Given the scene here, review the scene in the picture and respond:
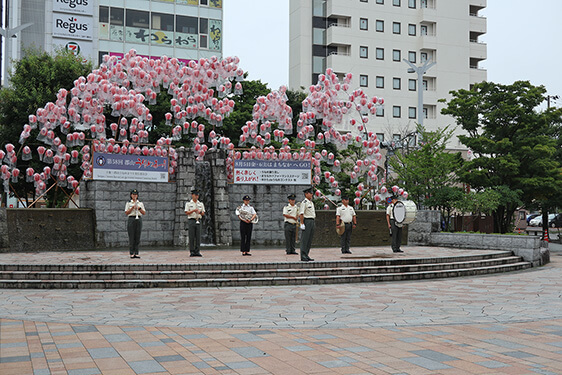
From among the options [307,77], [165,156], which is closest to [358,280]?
[165,156]

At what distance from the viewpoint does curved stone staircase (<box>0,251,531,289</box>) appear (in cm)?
1252

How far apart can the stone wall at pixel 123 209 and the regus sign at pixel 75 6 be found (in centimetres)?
2708

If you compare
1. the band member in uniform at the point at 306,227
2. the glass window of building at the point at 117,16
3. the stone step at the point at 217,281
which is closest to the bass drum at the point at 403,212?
the stone step at the point at 217,281

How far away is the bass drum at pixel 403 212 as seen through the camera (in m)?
17.4

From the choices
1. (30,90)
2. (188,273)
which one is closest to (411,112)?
(30,90)

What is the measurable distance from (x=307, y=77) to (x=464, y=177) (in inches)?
1170

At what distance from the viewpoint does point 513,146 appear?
3014 centimetres

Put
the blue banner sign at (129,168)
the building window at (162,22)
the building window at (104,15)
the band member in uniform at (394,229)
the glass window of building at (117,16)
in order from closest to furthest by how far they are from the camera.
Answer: the band member in uniform at (394,229) < the blue banner sign at (129,168) < the building window at (104,15) < the glass window of building at (117,16) < the building window at (162,22)

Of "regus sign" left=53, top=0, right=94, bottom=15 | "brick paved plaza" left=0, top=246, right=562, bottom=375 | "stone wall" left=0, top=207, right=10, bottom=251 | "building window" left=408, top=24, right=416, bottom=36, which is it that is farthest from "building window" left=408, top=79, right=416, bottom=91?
"brick paved plaza" left=0, top=246, right=562, bottom=375

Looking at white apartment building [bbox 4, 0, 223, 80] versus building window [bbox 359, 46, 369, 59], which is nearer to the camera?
white apartment building [bbox 4, 0, 223, 80]

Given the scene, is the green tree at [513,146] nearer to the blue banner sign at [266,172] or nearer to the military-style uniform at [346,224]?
the blue banner sign at [266,172]

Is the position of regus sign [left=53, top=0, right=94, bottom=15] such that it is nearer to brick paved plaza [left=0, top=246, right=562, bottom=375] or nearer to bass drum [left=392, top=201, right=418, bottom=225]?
bass drum [left=392, top=201, right=418, bottom=225]

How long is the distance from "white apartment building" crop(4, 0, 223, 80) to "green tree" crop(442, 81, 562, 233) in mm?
22645

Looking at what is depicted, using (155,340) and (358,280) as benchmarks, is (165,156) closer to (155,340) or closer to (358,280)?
(358,280)
